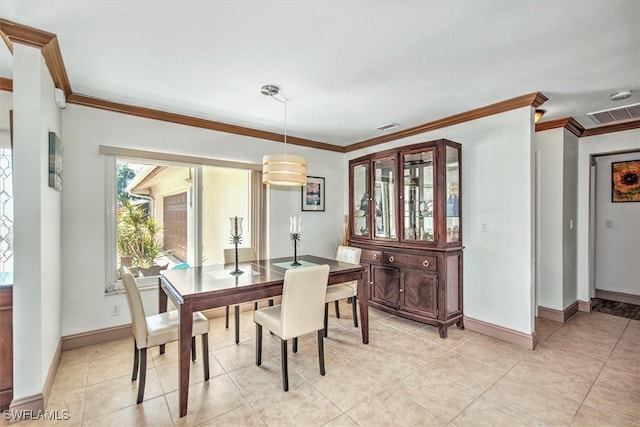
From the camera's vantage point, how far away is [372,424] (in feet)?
6.15

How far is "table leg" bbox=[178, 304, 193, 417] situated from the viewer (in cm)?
195

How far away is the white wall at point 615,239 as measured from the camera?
434cm

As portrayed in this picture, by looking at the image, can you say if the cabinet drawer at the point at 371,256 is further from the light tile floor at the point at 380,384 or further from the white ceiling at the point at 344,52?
the white ceiling at the point at 344,52

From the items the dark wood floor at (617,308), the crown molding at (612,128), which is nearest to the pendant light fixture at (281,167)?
the crown molding at (612,128)

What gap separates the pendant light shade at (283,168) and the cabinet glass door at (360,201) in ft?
5.20

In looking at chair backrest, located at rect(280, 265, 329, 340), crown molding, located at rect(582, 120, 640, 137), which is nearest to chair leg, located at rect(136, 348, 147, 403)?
chair backrest, located at rect(280, 265, 329, 340)

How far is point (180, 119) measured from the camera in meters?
3.48

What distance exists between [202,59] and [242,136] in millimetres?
1759

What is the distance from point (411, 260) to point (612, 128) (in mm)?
3125

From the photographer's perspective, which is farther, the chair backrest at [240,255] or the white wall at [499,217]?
the chair backrest at [240,255]

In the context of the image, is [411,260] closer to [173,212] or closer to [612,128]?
[173,212]

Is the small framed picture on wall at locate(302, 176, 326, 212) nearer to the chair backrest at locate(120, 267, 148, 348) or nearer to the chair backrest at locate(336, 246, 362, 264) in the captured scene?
the chair backrest at locate(336, 246, 362, 264)

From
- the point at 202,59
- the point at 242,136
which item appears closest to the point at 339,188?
the point at 242,136

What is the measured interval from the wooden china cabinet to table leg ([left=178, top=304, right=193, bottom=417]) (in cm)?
170
